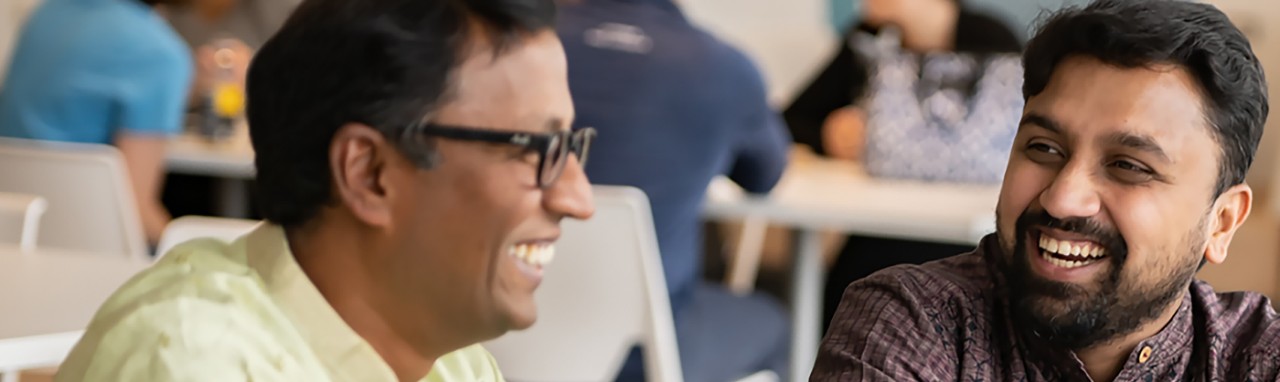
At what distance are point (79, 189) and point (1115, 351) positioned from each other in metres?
1.85

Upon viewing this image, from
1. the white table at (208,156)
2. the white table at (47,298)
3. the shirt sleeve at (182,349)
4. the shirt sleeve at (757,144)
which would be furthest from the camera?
the white table at (208,156)

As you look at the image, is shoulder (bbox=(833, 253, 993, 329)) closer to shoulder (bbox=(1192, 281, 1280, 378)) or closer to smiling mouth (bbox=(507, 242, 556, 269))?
shoulder (bbox=(1192, 281, 1280, 378))

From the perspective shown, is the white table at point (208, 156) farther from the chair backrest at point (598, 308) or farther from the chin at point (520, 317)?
the chin at point (520, 317)

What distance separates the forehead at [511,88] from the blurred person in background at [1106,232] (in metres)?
0.36

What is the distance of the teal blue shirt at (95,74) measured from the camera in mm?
2859

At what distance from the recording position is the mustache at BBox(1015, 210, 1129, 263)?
1153 mm

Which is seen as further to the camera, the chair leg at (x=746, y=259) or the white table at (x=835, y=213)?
the chair leg at (x=746, y=259)

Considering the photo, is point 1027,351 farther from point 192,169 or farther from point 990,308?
point 192,169

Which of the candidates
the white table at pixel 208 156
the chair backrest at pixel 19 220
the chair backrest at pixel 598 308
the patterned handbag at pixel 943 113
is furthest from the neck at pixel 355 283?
the white table at pixel 208 156

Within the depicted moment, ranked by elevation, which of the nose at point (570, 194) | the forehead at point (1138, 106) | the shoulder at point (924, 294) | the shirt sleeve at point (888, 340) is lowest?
the shirt sleeve at point (888, 340)

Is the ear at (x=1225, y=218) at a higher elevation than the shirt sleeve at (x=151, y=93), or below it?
higher

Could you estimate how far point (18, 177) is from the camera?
245 cm

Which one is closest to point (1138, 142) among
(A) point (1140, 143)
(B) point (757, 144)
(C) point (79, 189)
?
(A) point (1140, 143)

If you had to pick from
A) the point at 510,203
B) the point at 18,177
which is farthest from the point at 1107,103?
the point at 18,177
